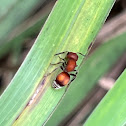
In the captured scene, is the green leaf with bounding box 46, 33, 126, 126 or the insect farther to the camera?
the green leaf with bounding box 46, 33, 126, 126

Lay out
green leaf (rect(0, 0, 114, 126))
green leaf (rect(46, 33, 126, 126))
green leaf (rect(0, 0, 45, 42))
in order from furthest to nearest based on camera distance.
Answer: green leaf (rect(46, 33, 126, 126)) < green leaf (rect(0, 0, 45, 42)) < green leaf (rect(0, 0, 114, 126))

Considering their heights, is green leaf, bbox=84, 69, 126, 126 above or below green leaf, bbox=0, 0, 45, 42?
below

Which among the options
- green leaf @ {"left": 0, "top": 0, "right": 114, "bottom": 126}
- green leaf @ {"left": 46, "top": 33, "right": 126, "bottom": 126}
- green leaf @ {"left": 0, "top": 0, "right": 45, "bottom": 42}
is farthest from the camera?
green leaf @ {"left": 46, "top": 33, "right": 126, "bottom": 126}

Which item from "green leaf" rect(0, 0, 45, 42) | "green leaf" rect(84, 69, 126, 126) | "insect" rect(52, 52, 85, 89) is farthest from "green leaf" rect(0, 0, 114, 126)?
"green leaf" rect(0, 0, 45, 42)

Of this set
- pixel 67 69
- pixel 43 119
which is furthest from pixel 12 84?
pixel 67 69

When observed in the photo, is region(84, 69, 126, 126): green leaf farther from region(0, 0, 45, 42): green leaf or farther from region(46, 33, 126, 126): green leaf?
region(0, 0, 45, 42): green leaf

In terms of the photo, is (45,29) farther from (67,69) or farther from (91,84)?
(91,84)

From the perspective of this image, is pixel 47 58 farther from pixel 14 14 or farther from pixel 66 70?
pixel 14 14

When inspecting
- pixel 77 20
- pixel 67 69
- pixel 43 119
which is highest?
pixel 77 20
